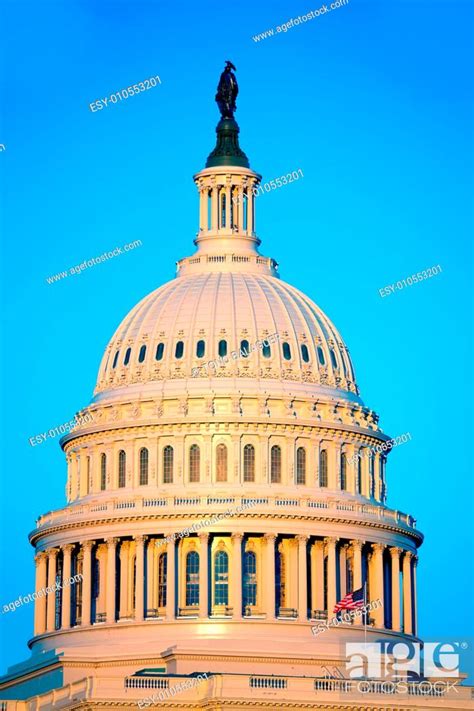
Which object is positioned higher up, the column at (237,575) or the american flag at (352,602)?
the column at (237,575)

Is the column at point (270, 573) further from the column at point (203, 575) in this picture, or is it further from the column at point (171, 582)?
the column at point (171, 582)

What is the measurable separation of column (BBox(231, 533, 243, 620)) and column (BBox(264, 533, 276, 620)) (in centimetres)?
168

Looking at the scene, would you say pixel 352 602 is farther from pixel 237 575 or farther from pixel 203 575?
pixel 203 575

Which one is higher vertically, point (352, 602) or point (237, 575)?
point (237, 575)

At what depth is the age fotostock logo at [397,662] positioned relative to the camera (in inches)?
7534

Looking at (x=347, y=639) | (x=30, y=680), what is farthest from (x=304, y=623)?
(x=30, y=680)

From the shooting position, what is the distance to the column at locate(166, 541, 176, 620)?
650ft

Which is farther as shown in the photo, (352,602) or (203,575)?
(203,575)

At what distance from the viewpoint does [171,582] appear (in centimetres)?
19875

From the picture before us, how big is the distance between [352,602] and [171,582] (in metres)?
11.9

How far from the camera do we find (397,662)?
193m

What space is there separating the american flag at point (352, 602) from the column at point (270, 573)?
4.64 metres

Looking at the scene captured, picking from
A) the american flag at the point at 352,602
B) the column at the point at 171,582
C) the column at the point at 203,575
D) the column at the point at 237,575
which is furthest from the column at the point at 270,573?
the column at the point at 171,582

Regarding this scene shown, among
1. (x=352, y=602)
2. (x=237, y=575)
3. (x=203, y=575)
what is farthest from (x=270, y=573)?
(x=352, y=602)
